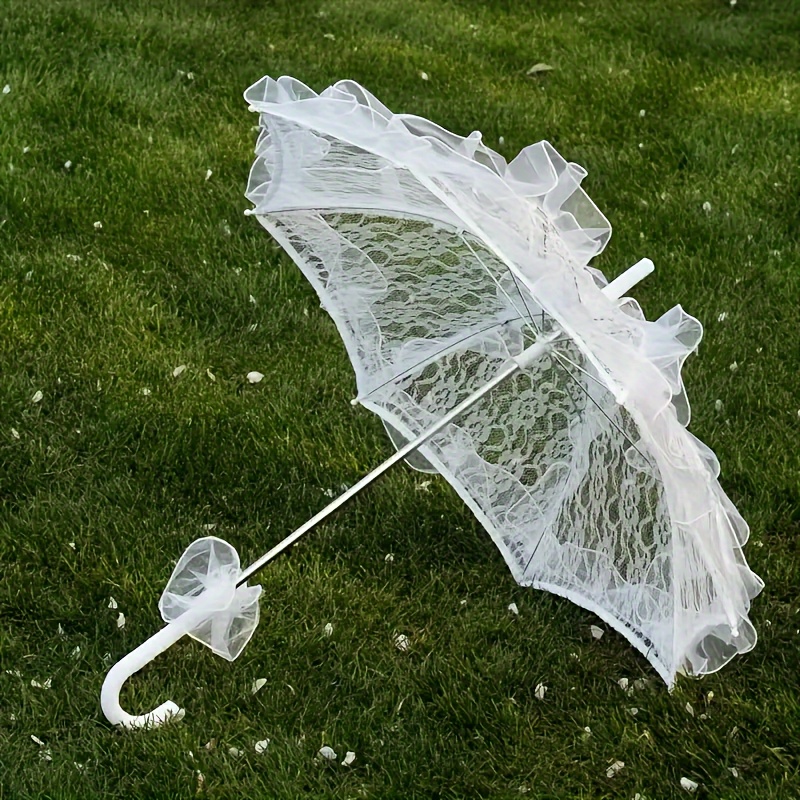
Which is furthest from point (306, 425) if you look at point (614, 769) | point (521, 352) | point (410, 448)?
point (614, 769)

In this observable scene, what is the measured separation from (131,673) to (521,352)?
3.77 ft

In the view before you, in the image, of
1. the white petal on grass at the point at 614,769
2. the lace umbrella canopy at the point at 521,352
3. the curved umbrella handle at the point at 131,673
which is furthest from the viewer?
the white petal on grass at the point at 614,769

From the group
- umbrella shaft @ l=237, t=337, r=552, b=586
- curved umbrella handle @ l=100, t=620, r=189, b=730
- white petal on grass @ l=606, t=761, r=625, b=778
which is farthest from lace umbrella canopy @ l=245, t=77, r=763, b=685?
curved umbrella handle @ l=100, t=620, r=189, b=730

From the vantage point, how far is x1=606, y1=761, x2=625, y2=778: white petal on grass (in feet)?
9.21

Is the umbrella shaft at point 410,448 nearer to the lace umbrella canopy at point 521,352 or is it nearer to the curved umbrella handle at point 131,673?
the lace umbrella canopy at point 521,352

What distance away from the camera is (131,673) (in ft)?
8.59

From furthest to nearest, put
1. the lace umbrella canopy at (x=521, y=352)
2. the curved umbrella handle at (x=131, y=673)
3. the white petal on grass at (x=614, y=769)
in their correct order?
the white petal on grass at (x=614, y=769), the curved umbrella handle at (x=131, y=673), the lace umbrella canopy at (x=521, y=352)

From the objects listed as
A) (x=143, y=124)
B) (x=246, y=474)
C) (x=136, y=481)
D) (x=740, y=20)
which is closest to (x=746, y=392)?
(x=246, y=474)

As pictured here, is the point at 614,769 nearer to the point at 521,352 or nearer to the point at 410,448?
the point at 410,448

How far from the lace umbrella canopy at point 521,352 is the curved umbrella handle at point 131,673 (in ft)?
2.71

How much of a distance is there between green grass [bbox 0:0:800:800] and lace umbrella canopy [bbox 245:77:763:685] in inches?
14.3

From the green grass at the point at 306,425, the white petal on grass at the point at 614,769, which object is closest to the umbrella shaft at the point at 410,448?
the green grass at the point at 306,425

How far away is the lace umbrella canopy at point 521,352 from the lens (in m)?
2.10

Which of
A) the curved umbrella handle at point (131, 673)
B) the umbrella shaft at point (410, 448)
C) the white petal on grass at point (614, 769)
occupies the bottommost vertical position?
the white petal on grass at point (614, 769)
